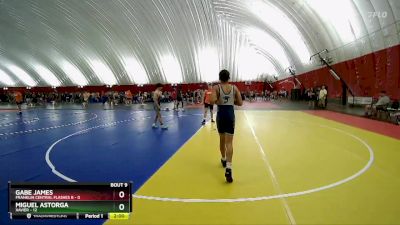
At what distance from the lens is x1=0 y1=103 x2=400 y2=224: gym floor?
414 cm

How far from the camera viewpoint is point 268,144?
9.12 m

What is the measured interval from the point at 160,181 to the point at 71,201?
305 centimetres

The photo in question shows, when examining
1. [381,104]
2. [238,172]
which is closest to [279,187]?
[238,172]

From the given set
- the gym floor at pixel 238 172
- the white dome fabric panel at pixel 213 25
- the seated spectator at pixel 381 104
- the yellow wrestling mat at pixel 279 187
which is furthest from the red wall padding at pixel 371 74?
the yellow wrestling mat at pixel 279 187

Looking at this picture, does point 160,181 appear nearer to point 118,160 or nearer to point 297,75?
point 118,160

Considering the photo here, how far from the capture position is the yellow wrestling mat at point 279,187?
13.3ft

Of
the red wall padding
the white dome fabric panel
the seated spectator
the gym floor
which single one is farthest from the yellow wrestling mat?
the white dome fabric panel

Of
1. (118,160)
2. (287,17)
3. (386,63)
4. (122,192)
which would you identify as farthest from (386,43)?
(122,192)

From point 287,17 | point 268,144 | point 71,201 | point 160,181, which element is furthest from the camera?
point 287,17

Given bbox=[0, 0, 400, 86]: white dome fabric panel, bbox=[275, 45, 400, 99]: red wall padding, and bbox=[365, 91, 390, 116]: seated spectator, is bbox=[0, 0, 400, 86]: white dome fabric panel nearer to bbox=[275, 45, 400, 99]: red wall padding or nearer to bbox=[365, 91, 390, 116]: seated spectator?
bbox=[275, 45, 400, 99]: red wall padding

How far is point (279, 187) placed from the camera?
5195mm
